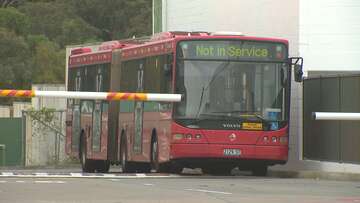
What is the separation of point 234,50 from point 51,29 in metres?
74.4

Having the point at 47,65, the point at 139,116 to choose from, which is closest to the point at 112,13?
the point at 47,65

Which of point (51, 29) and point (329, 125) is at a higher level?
point (51, 29)

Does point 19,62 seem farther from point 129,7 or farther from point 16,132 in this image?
point 16,132

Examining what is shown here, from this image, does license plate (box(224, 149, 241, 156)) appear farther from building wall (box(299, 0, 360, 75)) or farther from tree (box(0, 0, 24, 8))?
tree (box(0, 0, 24, 8))

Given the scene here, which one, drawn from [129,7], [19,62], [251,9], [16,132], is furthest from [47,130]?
[129,7]

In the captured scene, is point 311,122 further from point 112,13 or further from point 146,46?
point 112,13

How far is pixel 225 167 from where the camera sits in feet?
89.6

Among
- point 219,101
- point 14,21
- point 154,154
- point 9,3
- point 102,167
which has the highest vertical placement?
point 9,3

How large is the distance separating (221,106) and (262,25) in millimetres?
7128

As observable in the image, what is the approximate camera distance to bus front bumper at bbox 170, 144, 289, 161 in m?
23.4

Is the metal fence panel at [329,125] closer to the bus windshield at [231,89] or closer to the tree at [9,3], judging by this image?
the bus windshield at [231,89]

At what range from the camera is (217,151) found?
23469 mm

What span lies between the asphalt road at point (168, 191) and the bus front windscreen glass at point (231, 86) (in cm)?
220


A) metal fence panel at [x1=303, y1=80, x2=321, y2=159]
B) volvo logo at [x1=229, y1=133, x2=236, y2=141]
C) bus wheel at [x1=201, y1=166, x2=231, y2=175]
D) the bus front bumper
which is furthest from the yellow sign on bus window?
bus wheel at [x1=201, y1=166, x2=231, y2=175]
